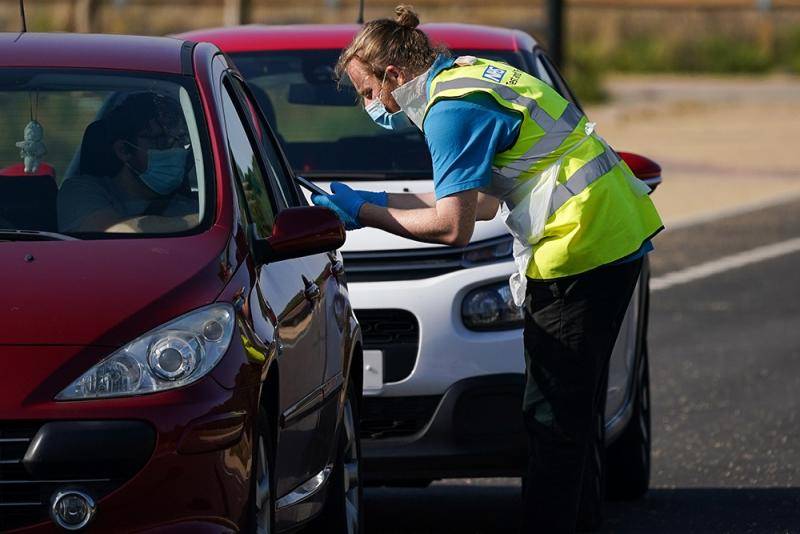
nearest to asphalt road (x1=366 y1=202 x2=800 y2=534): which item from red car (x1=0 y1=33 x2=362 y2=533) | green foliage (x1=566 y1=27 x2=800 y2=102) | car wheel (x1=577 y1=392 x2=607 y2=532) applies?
car wheel (x1=577 y1=392 x2=607 y2=532)

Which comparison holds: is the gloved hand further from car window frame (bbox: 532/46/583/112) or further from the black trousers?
car window frame (bbox: 532/46/583/112)

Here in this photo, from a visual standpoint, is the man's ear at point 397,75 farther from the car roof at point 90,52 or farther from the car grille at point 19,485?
the car grille at point 19,485

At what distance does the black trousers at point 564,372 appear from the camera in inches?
233

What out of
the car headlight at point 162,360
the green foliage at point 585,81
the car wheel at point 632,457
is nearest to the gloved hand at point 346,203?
the car headlight at point 162,360

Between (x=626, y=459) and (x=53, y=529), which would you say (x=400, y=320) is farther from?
(x=53, y=529)

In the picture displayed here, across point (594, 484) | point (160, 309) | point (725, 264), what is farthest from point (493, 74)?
point (725, 264)

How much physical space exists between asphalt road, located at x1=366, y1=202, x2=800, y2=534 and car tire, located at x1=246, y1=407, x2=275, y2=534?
98.1 inches

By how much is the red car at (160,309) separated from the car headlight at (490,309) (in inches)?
29.2

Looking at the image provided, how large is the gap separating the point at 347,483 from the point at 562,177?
114 cm

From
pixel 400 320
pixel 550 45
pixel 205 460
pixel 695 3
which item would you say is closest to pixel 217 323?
pixel 205 460

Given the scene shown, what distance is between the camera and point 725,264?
1672cm

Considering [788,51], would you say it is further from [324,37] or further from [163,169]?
[163,169]

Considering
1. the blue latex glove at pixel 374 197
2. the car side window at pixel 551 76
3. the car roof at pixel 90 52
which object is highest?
the car roof at pixel 90 52

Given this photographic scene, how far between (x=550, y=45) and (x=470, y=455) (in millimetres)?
14064
